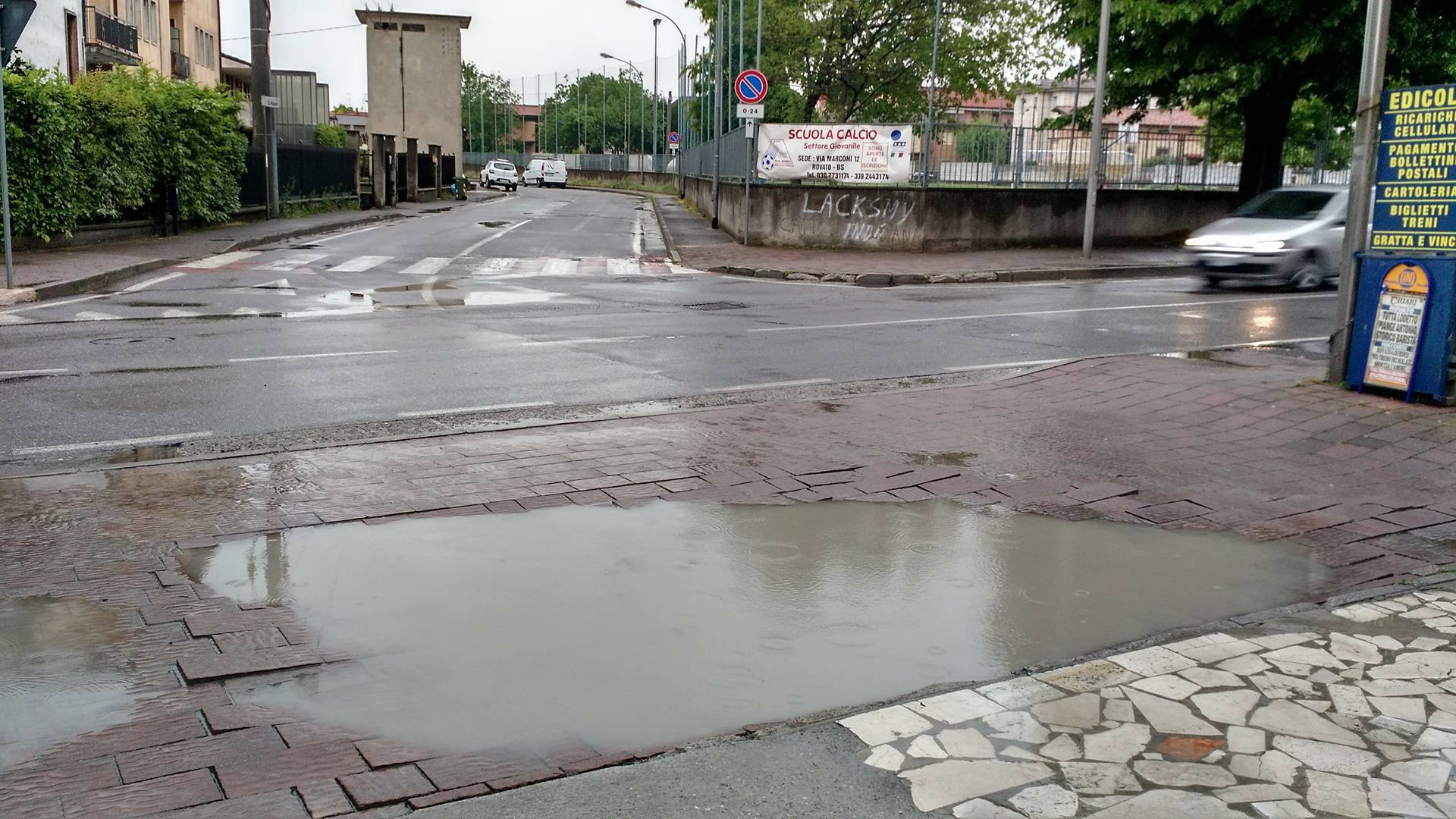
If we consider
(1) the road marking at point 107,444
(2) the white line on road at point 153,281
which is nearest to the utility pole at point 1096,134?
(2) the white line on road at point 153,281

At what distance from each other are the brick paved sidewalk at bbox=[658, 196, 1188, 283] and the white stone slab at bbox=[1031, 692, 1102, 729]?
1620cm

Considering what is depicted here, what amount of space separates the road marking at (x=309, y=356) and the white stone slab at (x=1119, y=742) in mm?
8466

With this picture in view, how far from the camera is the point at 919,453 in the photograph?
7.40m

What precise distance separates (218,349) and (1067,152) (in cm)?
1949

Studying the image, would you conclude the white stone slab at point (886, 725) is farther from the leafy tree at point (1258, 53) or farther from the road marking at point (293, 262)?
the leafy tree at point (1258, 53)

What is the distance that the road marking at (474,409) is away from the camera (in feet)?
27.2

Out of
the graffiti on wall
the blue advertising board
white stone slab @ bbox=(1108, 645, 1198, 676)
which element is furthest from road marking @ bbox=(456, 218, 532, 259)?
white stone slab @ bbox=(1108, 645, 1198, 676)

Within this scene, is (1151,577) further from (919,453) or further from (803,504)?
(919,453)

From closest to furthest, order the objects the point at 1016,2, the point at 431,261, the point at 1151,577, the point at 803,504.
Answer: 1. the point at 1151,577
2. the point at 803,504
3. the point at 431,261
4. the point at 1016,2

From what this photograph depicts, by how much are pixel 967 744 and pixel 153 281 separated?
Result: 16514 mm

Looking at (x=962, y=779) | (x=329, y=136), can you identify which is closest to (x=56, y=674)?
(x=962, y=779)

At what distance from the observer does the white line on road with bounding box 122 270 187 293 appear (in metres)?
16.3

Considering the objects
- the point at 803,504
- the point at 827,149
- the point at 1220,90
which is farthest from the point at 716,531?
the point at 1220,90

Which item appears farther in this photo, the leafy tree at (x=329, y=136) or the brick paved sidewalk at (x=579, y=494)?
the leafy tree at (x=329, y=136)
